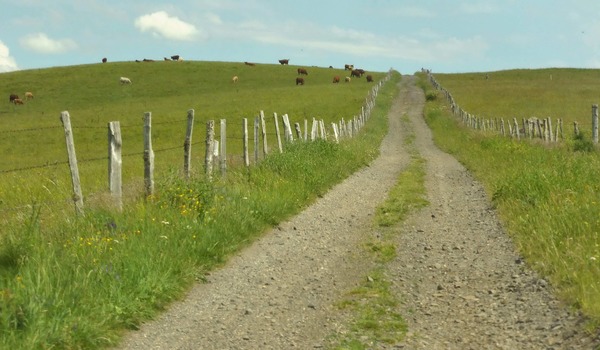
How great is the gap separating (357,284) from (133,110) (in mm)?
54030

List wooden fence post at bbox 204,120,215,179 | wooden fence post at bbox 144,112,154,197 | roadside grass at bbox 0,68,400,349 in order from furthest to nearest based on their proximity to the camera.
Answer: wooden fence post at bbox 204,120,215,179, wooden fence post at bbox 144,112,154,197, roadside grass at bbox 0,68,400,349

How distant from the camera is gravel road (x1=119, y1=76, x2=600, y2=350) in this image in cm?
595

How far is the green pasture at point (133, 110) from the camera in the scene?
18250 mm

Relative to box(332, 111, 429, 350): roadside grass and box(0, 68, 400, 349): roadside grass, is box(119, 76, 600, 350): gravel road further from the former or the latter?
box(0, 68, 400, 349): roadside grass

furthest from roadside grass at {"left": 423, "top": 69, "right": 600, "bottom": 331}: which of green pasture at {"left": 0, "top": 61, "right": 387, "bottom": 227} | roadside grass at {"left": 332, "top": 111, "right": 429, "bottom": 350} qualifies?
green pasture at {"left": 0, "top": 61, "right": 387, "bottom": 227}

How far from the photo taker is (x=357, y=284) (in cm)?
786

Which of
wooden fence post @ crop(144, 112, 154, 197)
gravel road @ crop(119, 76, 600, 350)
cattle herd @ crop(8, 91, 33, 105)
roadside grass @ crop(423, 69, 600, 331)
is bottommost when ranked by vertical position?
gravel road @ crop(119, 76, 600, 350)

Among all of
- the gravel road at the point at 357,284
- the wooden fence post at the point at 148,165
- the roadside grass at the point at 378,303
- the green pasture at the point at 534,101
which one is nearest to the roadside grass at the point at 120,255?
the wooden fence post at the point at 148,165

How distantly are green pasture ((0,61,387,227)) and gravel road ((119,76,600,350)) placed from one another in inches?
127

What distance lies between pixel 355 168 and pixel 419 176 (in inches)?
89.6

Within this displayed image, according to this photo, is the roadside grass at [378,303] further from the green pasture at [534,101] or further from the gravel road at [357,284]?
the green pasture at [534,101]

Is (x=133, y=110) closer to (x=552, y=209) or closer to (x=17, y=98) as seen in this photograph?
(x=17, y=98)

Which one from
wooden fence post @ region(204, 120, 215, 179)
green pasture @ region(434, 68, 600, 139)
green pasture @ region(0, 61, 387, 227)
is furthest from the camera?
green pasture @ region(434, 68, 600, 139)

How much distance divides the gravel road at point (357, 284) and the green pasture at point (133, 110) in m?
3.24
